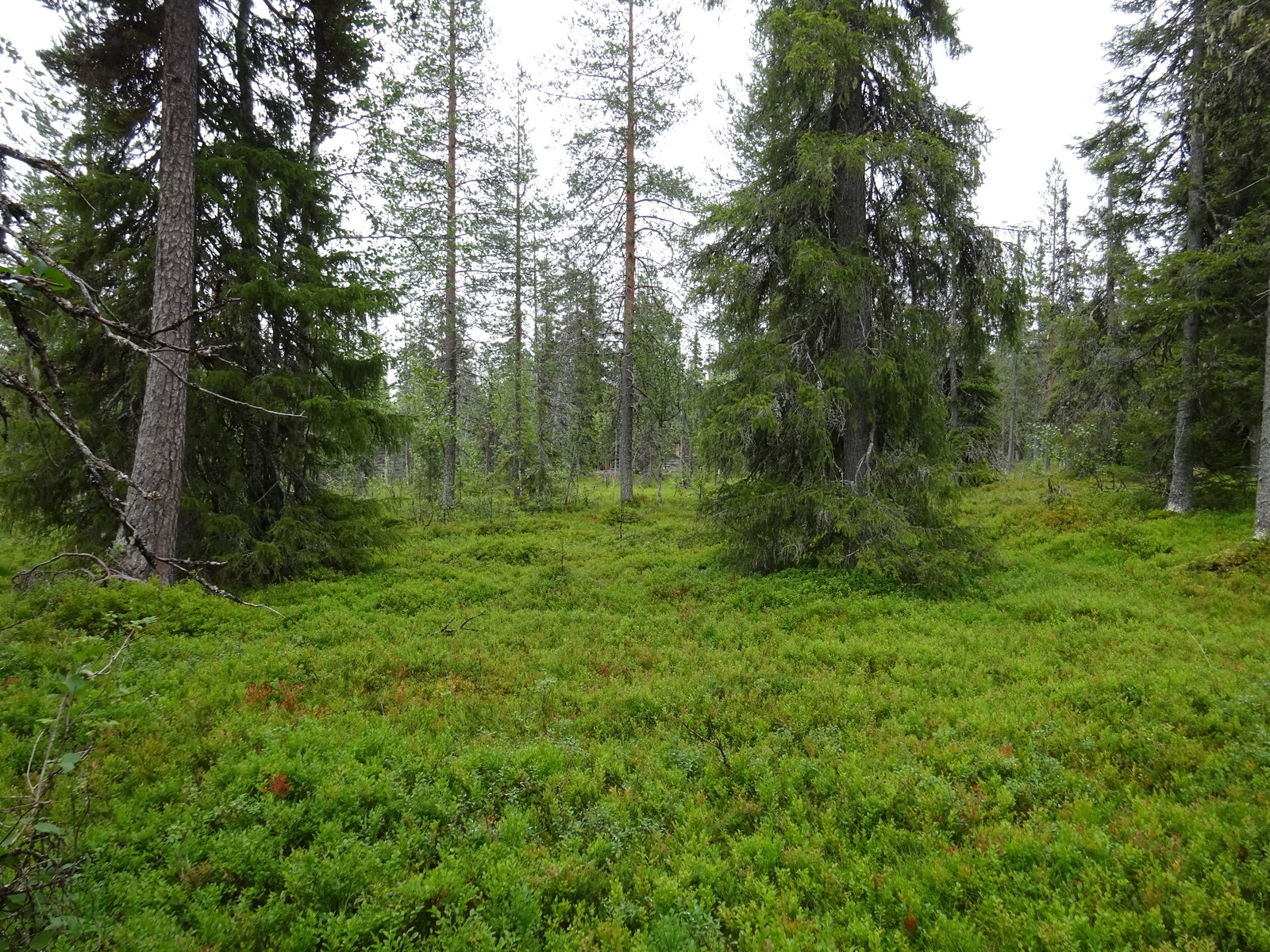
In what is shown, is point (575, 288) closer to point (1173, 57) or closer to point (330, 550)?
point (330, 550)

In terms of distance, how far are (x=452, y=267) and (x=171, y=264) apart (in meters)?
10.6

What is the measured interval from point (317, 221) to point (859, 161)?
9254mm

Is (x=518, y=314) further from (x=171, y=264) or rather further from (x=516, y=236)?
(x=171, y=264)

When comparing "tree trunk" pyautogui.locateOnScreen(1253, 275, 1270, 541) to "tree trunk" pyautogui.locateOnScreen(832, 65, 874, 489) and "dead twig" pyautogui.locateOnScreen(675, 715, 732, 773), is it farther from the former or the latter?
"dead twig" pyautogui.locateOnScreen(675, 715, 732, 773)

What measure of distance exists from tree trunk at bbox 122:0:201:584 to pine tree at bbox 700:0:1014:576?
7.76 metres

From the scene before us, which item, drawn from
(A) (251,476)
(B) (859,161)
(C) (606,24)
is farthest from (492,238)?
(B) (859,161)

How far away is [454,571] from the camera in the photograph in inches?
444

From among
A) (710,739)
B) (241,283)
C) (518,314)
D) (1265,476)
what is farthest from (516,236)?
(1265,476)

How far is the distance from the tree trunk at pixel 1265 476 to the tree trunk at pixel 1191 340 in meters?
2.87

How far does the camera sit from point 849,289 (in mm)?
9781

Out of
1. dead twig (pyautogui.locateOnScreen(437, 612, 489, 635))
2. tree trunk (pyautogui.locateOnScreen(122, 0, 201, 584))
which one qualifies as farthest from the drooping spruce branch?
tree trunk (pyautogui.locateOnScreen(122, 0, 201, 584))

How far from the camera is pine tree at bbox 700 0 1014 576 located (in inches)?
373

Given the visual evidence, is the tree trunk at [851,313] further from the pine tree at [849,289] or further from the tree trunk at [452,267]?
the tree trunk at [452,267]

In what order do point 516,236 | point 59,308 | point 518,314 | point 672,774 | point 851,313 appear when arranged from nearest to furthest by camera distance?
point 59,308 < point 672,774 < point 851,313 < point 516,236 < point 518,314
